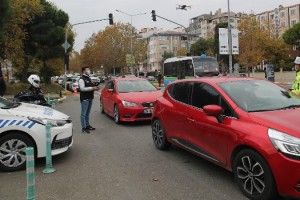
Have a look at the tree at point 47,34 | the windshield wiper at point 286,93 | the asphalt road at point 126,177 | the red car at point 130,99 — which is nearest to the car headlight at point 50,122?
the asphalt road at point 126,177

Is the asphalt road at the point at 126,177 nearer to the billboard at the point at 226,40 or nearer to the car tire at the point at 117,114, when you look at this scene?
the car tire at the point at 117,114

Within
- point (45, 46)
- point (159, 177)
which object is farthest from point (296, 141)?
point (45, 46)

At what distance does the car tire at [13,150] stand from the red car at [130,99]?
474cm

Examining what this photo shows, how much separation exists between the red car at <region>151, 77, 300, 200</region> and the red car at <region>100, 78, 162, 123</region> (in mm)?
3679

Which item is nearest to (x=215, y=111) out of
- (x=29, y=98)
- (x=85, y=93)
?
(x=85, y=93)

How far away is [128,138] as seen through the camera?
9102mm

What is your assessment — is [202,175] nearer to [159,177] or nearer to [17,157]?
[159,177]

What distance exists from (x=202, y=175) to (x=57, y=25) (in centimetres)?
3453

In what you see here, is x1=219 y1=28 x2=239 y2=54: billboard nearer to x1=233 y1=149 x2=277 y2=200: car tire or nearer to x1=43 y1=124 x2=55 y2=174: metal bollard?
x1=43 y1=124 x2=55 y2=174: metal bollard

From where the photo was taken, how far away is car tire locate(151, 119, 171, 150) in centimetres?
738

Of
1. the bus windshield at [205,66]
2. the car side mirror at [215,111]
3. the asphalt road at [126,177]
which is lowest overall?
the asphalt road at [126,177]

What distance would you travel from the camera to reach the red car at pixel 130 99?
1084cm

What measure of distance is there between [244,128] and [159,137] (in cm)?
300

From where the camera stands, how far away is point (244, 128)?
480cm
